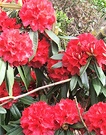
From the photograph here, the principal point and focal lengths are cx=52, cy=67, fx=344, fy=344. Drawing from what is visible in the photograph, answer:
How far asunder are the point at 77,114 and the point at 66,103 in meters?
0.06

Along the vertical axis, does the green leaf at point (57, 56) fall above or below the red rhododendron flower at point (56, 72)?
above

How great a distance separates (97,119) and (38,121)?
0.21m

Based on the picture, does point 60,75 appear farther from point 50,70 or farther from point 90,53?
point 90,53

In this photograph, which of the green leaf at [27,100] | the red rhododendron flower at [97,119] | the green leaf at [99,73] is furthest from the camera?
the green leaf at [27,100]

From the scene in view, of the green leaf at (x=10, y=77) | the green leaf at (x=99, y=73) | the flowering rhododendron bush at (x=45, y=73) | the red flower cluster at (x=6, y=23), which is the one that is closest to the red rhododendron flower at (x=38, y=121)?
the flowering rhododendron bush at (x=45, y=73)

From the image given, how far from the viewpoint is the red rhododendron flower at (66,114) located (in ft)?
4.07

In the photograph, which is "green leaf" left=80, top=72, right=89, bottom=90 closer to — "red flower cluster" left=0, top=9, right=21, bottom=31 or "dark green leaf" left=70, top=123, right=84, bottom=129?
"dark green leaf" left=70, top=123, right=84, bottom=129

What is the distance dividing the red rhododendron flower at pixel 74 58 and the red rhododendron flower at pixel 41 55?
85 mm

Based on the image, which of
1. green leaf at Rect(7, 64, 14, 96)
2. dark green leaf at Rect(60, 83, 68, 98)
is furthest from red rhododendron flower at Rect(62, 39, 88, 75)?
green leaf at Rect(7, 64, 14, 96)

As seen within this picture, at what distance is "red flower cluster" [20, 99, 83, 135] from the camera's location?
124cm

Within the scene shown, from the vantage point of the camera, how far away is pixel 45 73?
4.80 feet

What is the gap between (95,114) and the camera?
3.98 ft

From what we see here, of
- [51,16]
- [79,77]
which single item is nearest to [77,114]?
[79,77]

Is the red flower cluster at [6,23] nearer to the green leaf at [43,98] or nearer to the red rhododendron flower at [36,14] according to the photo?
the red rhododendron flower at [36,14]
